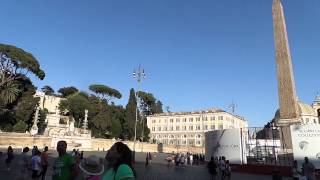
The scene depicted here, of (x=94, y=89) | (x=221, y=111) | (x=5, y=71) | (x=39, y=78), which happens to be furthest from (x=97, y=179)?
(x=221, y=111)

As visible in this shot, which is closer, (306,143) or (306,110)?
(306,143)

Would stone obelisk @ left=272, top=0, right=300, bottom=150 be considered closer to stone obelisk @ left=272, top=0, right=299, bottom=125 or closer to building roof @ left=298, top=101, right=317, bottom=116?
stone obelisk @ left=272, top=0, right=299, bottom=125

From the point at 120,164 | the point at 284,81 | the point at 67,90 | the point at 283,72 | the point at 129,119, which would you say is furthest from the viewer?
the point at 67,90

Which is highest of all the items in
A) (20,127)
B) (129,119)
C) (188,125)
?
(188,125)

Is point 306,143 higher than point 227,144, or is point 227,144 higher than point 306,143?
point 227,144

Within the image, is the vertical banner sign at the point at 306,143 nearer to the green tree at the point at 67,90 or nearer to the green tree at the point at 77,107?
the green tree at the point at 77,107

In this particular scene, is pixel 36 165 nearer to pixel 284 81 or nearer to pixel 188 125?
pixel 284 81

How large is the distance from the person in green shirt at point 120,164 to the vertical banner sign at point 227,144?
2372 cm

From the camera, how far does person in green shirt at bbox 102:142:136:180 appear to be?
118 inches

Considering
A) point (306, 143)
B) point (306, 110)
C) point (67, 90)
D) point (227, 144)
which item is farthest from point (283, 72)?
point (67, 90)

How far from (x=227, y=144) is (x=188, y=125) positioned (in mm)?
68146

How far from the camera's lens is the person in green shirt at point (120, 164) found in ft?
9.82

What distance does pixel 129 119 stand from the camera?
2643 inches

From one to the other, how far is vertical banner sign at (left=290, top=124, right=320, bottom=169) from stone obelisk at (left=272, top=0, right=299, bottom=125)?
276 cm
